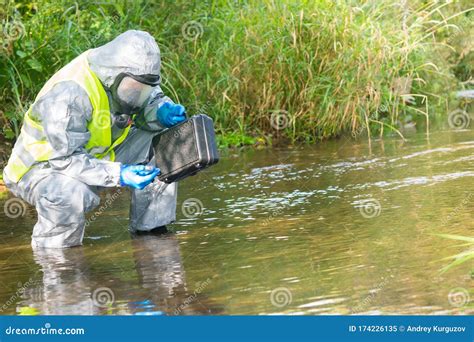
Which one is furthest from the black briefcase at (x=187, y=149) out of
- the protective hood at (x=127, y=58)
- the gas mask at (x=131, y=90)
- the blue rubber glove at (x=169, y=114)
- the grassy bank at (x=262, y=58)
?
the grassy bank at (x=262, y=58)

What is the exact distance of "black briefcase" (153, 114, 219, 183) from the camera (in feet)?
18.5

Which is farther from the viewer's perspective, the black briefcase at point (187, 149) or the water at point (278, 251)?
the black briefcase at point (187, 149)

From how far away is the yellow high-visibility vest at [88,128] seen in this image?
5582mm

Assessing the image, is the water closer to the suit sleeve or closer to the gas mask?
the suit sleeve

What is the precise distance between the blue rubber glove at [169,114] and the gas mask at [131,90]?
21 cm

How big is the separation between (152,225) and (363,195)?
57.8 inches

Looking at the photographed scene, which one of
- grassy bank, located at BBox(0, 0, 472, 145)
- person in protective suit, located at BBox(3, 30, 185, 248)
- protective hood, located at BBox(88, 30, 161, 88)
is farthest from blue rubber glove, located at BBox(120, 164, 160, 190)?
grassy bank, located at BBox(0, 0, 472, 145)

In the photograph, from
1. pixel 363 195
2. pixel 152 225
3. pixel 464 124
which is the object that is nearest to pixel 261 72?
pixel 464 124

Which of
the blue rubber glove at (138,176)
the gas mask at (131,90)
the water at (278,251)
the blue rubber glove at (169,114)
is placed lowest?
the water at (278,251)

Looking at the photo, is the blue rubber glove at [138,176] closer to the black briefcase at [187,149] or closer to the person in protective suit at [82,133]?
the person in protective suit at [82,133]

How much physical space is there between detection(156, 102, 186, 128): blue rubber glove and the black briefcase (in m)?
0.10

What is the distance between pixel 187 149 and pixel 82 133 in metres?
0.60

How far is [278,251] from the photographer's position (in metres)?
5.23

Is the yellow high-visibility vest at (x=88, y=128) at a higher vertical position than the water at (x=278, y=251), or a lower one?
higher
